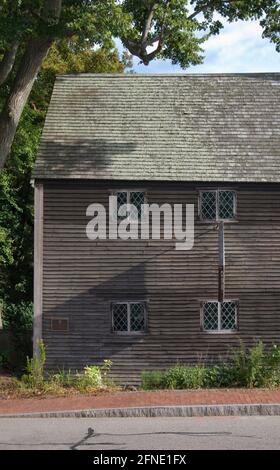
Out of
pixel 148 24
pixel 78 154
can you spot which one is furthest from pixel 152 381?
pixel 148 24

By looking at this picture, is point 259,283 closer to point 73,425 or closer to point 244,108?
point 244,108

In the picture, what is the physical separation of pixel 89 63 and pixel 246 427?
2076 cm

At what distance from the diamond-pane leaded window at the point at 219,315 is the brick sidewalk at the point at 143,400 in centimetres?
331

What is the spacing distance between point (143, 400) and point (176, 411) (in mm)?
1328

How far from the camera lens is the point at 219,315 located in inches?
724

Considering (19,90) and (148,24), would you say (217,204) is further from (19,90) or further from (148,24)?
(19,90)

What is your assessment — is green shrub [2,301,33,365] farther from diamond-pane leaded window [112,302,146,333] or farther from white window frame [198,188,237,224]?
white window frame [198,188,237,224]

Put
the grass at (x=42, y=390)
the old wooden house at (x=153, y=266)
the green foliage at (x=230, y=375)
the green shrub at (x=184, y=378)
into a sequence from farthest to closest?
the old wooden house at (x=153, y=266), the green shrub at (x=184, y=378), the green foliage at (x=230, y=375), the grass at (x=42, y=390)

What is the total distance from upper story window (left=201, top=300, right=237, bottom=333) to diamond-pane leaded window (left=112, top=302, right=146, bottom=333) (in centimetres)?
160

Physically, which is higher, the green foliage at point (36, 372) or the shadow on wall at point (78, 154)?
the shadow on wall at point (78, 154)

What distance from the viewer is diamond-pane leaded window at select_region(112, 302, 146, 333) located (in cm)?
1836

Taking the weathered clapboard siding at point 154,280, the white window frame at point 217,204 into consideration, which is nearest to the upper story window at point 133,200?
the weathered clapboard siding at point 154,280

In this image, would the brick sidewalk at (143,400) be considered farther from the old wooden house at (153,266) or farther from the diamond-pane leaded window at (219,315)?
the diamond-pane leaded window at (219,315)

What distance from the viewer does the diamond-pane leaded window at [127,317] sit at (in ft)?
60.2
